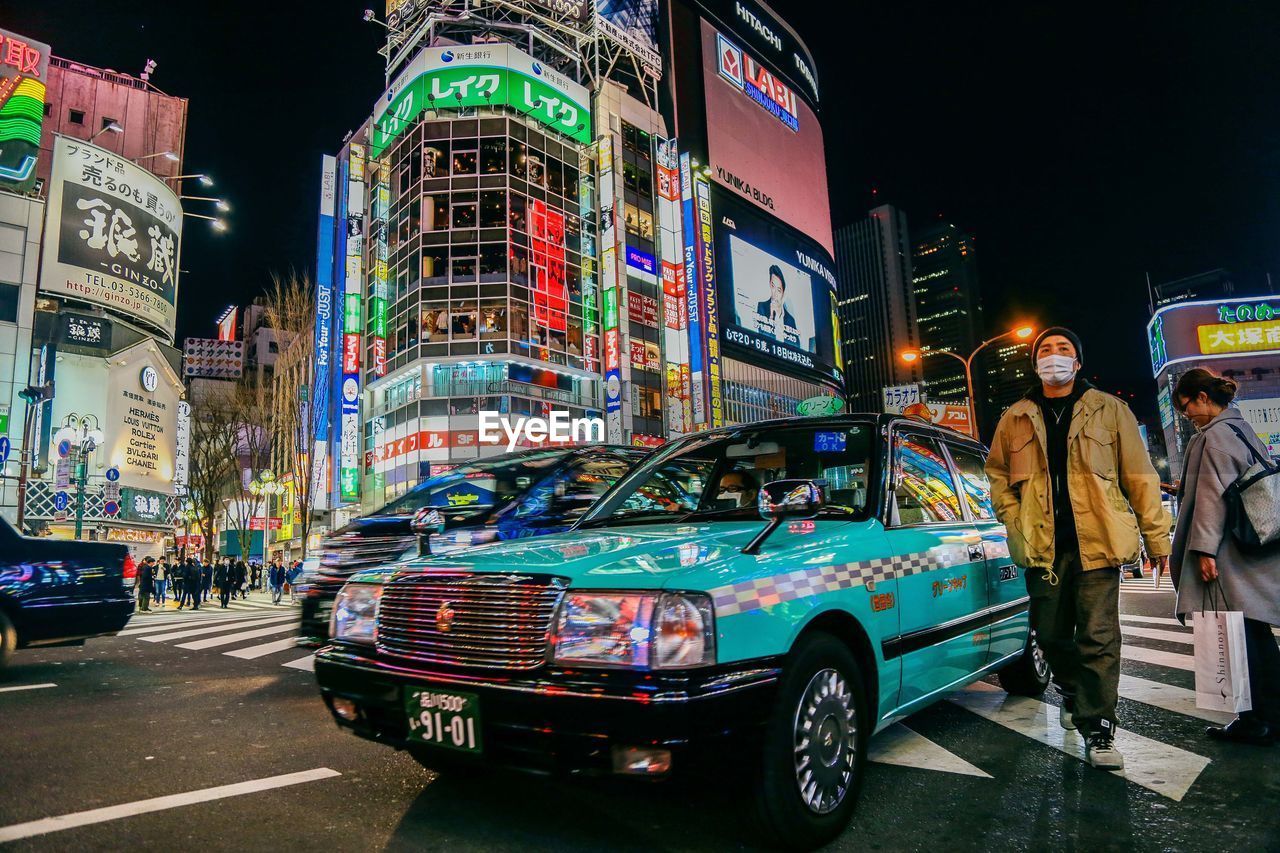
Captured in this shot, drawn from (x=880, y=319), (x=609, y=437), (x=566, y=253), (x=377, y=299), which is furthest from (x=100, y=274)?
(x=880, y=319)

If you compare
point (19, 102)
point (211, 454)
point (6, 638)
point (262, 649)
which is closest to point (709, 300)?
point (211, 454)

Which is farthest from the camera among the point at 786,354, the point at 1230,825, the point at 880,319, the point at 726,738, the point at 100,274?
the point at 880,319

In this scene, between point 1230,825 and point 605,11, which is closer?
point 1230,825

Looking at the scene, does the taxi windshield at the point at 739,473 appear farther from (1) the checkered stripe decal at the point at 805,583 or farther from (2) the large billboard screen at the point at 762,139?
(2) the large billboard screen at the point at 762,139

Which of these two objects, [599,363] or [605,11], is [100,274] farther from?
[605,11]

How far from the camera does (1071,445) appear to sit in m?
3.47

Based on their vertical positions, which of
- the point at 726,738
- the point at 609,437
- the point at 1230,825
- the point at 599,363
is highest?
the point at 599,363

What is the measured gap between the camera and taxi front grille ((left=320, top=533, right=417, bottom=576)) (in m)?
5.84

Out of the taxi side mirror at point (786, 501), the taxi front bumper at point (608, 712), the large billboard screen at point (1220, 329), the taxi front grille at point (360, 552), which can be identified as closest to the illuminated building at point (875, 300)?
the large billboard screen at point (1220, 329)

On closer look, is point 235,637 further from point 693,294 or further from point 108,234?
point 693,294

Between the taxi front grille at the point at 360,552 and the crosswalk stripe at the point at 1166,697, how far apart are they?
5.18 m

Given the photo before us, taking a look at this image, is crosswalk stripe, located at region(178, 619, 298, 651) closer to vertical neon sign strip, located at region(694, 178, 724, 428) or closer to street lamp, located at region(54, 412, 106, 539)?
street lamp, located at region(54, 412, 106, 539)

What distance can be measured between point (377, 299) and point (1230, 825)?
39.4 meters

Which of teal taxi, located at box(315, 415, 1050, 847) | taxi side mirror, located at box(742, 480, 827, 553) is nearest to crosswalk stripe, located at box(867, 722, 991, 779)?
teal taxi, located at box(315, 415, 1050, 847)
